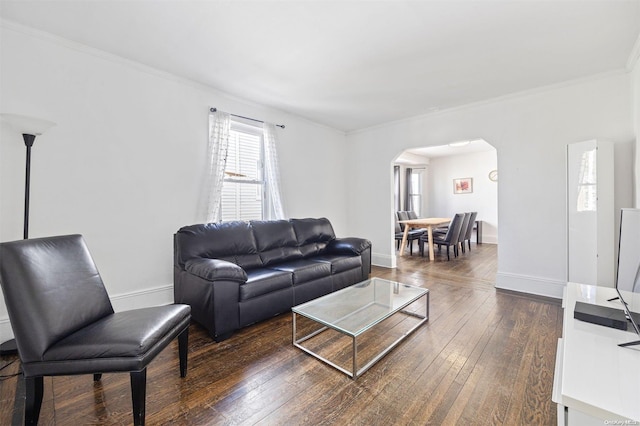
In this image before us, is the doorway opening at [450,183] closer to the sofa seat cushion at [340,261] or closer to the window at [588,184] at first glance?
the window at [588,184]

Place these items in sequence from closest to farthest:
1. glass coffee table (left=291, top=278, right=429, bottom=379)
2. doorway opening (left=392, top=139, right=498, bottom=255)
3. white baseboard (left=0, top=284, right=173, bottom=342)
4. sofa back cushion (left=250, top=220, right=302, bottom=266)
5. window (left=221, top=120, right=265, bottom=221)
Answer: glass coffee table (left=291, top=278, right=429, bottom=379), white baseboard (left=0, top=284, right=173, bottom=342), sofa back cushion (left=250, top=220, right=302, bottom=266), window (left=221, top=120, right=265, bottom=221), doorway opening (left=392, top=139, right=498, bottom=255)

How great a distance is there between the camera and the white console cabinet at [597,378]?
2.82 ft

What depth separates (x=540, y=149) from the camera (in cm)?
337

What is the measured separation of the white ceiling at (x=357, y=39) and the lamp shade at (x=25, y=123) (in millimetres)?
820

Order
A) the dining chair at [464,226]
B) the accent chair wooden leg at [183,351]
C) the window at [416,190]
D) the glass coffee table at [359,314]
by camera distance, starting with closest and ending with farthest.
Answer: the accent chair wooden leg at [183,351], the glass coffee table at [359,314], the dining chair at [464,226], the window at [416,190]

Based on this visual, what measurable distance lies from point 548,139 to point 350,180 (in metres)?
3.06

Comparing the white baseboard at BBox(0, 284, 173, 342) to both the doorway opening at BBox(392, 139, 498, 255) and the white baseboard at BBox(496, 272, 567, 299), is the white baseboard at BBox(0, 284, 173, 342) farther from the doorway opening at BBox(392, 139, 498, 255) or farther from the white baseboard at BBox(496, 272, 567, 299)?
the doorway opening at BBox(392, 139, 498, 255)

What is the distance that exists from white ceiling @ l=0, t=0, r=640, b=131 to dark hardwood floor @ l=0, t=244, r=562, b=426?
8.40 ft

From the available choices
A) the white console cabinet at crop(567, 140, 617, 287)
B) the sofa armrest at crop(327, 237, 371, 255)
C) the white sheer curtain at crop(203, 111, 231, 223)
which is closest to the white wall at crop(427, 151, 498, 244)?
the white console cabinet at crop(567, 140, 617, 287)

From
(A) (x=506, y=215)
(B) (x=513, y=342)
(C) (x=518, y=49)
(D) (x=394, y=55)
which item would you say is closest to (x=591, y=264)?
(A) (x=506, y=215)

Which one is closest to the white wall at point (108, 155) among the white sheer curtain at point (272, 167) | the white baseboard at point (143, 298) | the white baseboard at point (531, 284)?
the white baseboard at point (143, 298)

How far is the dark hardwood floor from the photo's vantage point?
4.79ft

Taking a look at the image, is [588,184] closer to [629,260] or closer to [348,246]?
[629,260]

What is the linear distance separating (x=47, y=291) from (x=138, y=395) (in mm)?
742
